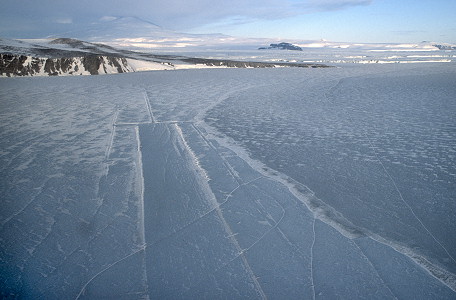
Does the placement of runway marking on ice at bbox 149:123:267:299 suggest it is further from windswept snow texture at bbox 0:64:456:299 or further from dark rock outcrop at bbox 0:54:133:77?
dark rock outcrop at bbox 0:54:133:77

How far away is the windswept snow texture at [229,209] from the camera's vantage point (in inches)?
44.1

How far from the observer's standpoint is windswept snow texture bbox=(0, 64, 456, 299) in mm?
1121

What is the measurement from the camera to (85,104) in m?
4.52

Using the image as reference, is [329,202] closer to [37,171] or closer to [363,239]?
[363,239]

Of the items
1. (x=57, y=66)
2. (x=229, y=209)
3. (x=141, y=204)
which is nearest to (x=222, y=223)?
(x=229, y=209)

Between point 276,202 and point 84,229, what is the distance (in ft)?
3.04

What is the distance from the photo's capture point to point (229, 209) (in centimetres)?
161

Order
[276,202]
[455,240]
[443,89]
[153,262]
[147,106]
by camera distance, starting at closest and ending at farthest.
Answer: [153,262] → [455,240] → [276,202] → [147,106] → [443,89]

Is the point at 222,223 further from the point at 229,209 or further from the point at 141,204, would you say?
the point at 141,204

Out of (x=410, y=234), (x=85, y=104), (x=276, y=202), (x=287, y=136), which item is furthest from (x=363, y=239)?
(x=85, y=104)

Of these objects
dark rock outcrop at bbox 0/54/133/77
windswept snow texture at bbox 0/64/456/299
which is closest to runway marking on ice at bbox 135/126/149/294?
windswept snow texture at bbox 0/64/456/299

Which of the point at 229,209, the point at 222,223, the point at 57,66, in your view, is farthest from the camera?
the point at 57,66

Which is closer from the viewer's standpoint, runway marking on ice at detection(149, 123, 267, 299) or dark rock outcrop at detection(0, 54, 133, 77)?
runway marking on ice at detection(149, 123, 267, 299)

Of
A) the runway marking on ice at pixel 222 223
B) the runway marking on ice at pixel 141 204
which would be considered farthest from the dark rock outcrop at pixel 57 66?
the runway marking on ice at pixel 222 223
